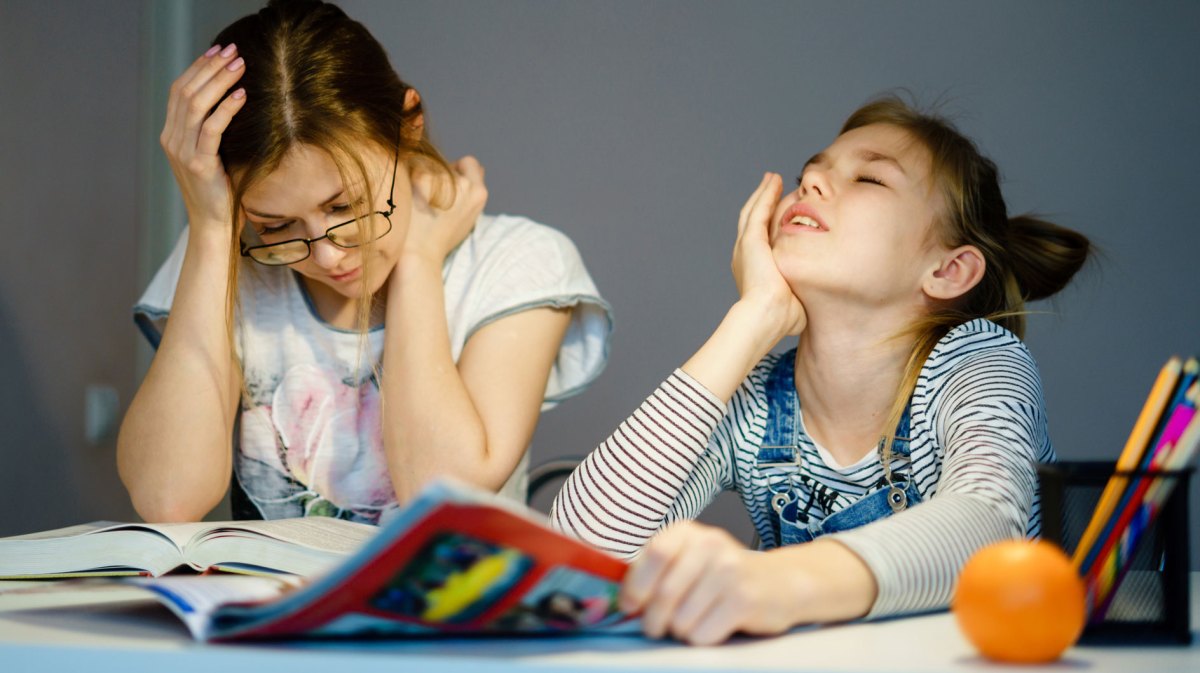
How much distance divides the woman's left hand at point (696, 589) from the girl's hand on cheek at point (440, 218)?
2.63 feet

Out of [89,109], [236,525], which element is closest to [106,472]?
[89,109]

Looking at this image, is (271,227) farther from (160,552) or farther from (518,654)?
(518,654)

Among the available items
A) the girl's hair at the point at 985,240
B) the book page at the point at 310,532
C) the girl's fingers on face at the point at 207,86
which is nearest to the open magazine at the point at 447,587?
the book page at the point at 310,532

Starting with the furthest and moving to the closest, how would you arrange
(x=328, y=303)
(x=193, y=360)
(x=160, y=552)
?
(x=328, y=303) < (x=193, y=360) < (x=160, y=552)

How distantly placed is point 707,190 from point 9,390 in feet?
4.30

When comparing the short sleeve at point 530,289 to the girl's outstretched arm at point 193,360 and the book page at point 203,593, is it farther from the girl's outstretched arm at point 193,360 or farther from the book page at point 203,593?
the book page at point 203,593

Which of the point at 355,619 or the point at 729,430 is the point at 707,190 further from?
the point at 355,619

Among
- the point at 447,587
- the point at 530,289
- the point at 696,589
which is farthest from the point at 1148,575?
the point at 530,289

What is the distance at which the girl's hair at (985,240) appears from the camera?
3.72 ft

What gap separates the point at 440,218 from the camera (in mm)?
1341

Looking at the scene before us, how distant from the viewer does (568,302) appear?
1.35 m

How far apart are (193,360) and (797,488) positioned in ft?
2.29

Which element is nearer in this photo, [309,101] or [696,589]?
[696,589]

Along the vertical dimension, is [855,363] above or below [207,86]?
below
